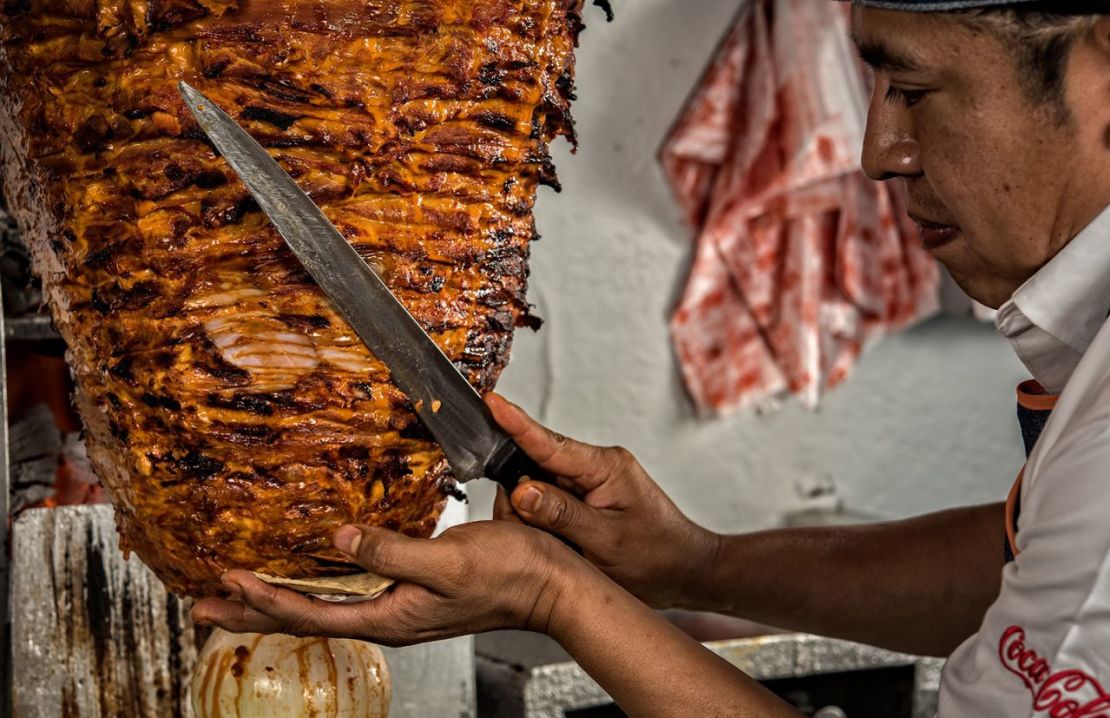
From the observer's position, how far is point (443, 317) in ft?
4.86

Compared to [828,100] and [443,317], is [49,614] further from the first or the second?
[828,100]

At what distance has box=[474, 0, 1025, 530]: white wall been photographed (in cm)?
386

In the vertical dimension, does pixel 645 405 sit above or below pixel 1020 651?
below

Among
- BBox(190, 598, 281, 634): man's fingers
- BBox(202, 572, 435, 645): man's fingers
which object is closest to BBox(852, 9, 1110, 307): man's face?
BBox(202, 572, 435, 645): man's fingers

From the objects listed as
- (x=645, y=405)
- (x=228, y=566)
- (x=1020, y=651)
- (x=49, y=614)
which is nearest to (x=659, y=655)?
(x=1020, y=651)

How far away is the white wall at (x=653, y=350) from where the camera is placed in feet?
12.7

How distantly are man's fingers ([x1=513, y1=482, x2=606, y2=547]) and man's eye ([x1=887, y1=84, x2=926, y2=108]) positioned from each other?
2.33ft

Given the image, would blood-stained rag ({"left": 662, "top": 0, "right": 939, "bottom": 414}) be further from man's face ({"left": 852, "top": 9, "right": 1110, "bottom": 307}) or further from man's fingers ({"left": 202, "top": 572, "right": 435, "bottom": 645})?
man's fingers ({"left": 202, "top": 572, "right": 435, "bottom": 645})

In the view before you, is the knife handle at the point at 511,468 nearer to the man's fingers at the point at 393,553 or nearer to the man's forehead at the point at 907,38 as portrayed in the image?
the man's fingers at the point at 393,553

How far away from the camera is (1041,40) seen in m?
1.22

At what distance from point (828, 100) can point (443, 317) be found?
2.68 metres

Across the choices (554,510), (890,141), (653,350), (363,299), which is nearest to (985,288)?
(890,141)

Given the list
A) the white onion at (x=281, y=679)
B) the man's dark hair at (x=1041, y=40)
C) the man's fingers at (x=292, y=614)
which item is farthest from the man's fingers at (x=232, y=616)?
the man's dark hair at (x=1041, y=40)

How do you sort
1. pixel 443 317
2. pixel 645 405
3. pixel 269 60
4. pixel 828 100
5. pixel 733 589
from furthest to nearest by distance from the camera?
pixel 645 405
pixel 828 100
pixel 733 589
pixel 443 317
pixel 269 60
